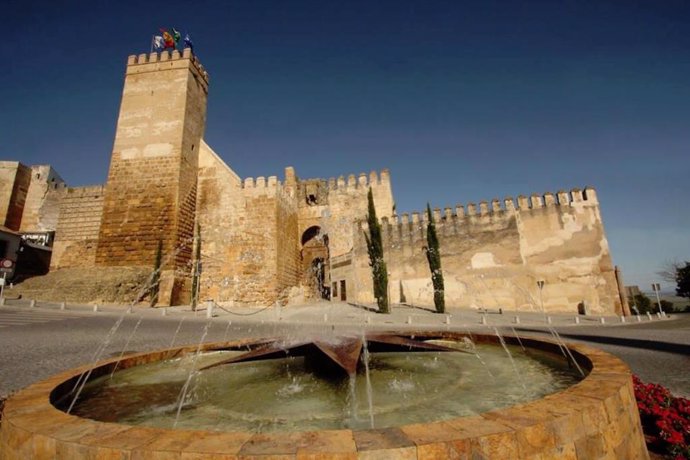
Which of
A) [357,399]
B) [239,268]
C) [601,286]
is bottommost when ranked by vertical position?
[357,399]

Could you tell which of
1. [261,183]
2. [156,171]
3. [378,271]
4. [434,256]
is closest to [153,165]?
[156,171]

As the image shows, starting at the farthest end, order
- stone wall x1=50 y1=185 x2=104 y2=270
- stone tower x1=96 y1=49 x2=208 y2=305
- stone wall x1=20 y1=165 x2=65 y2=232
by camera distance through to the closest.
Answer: stone wall x1=20 y1=165 x2=65 y2=232, stone wall x1=50 y1=185 x2=104 y2=270, stone tower x1=96 y1=49 x2=208 y2=305

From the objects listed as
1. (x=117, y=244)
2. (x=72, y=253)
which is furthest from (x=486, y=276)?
(x=72, y=253)

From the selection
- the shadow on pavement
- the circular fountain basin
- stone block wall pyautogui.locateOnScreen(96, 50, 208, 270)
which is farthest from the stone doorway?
the circular fountain basin

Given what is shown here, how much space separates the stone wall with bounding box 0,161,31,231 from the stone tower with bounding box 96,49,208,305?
43.1ft

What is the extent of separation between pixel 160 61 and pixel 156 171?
660 centimetres

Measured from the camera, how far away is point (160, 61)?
712 inches

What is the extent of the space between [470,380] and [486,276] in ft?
50.4

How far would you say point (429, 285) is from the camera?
18.0 metres

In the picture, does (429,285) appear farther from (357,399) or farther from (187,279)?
(357,399)

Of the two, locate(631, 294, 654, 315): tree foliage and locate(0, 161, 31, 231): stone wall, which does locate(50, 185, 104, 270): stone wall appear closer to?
locate(0, 161, 31, 231): stone wall

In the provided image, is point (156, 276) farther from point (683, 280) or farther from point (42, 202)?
point (683, 280)

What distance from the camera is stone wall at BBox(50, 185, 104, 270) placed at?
20.2 metres

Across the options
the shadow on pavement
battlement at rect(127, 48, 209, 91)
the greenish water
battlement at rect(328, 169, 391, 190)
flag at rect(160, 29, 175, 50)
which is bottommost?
the shadow on pavement
